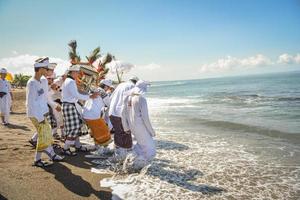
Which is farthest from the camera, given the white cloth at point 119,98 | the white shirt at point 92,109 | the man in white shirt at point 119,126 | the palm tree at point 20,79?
the palm tree at point 20,79

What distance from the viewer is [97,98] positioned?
A: 616 cm

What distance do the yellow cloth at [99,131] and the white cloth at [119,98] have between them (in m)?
0.57

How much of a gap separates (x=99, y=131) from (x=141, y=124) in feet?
4.57

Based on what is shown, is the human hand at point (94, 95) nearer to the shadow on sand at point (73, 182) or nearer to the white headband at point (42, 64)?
the white headband at point (42, 64)

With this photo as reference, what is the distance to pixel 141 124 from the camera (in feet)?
16.9

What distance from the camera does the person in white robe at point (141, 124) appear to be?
5047 millimetres

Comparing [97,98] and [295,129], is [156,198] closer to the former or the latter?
[97,98]

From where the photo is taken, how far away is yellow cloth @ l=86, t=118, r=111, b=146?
6047 millimetres

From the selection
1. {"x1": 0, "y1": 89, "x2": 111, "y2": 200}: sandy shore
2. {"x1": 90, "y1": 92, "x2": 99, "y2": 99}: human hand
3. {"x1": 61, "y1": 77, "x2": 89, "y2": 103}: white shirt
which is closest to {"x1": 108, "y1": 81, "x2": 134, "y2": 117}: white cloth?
{"x1": 90, "y1": 92, "x2": 99, "y2": 99}: human hand

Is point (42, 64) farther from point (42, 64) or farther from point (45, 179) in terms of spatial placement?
point (45, 179)

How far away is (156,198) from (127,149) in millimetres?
1756

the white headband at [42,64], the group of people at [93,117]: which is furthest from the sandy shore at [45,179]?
the white headband at [42,64]

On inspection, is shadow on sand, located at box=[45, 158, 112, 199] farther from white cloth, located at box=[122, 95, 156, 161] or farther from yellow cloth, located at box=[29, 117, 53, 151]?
white cloth, located at box=[122, 95, 156, 161]

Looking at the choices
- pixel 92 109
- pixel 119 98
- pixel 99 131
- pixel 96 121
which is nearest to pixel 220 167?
pixel 119 98
